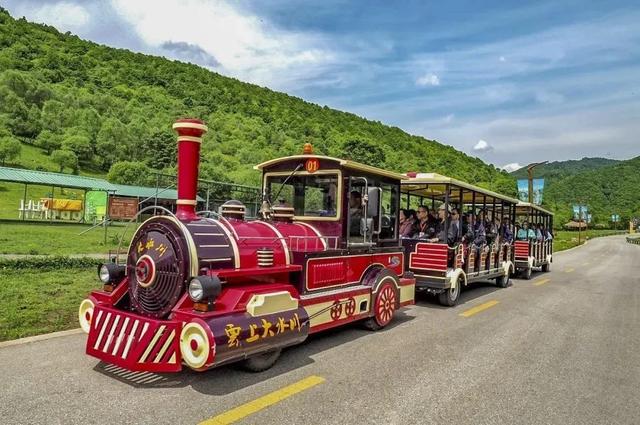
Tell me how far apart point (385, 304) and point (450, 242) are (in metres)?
3.62

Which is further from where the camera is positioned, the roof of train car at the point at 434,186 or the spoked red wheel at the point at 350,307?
the roof of train car at the point at 434,186

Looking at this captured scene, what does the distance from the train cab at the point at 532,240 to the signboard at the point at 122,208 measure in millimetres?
13637

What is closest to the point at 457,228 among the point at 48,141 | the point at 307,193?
the point at 307,193

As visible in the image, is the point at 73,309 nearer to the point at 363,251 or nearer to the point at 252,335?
the point at 252,335

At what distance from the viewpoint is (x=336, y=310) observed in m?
6.28

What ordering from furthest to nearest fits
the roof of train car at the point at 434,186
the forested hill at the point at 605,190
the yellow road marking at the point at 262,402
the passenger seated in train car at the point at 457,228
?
the forested hill at the point at 605,190 → the passenger seated in train car at the point at 457,228 → the roof of train car at the point at 434,186 → the yellow road marking at the point at 262,402

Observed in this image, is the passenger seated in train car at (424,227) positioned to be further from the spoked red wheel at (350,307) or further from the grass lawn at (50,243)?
the grass lawn at (50,243)

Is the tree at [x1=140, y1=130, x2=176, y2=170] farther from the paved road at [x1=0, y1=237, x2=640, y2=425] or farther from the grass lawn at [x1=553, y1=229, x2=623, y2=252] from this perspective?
the paved road at [x1=0, y1=237, x2=640, y2=425]

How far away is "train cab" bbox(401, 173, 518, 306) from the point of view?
382 inches

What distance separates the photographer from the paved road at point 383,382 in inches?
158

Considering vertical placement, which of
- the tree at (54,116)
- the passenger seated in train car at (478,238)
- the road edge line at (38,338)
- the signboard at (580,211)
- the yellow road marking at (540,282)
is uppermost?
the tree at (54,116)

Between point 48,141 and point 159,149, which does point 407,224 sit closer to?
point 159,149

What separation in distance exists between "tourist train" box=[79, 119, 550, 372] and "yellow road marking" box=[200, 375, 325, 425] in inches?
17.3

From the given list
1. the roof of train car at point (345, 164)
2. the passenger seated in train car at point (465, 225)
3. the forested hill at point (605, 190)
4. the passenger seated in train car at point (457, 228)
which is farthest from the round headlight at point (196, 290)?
the forested hill at point (605, 190)
